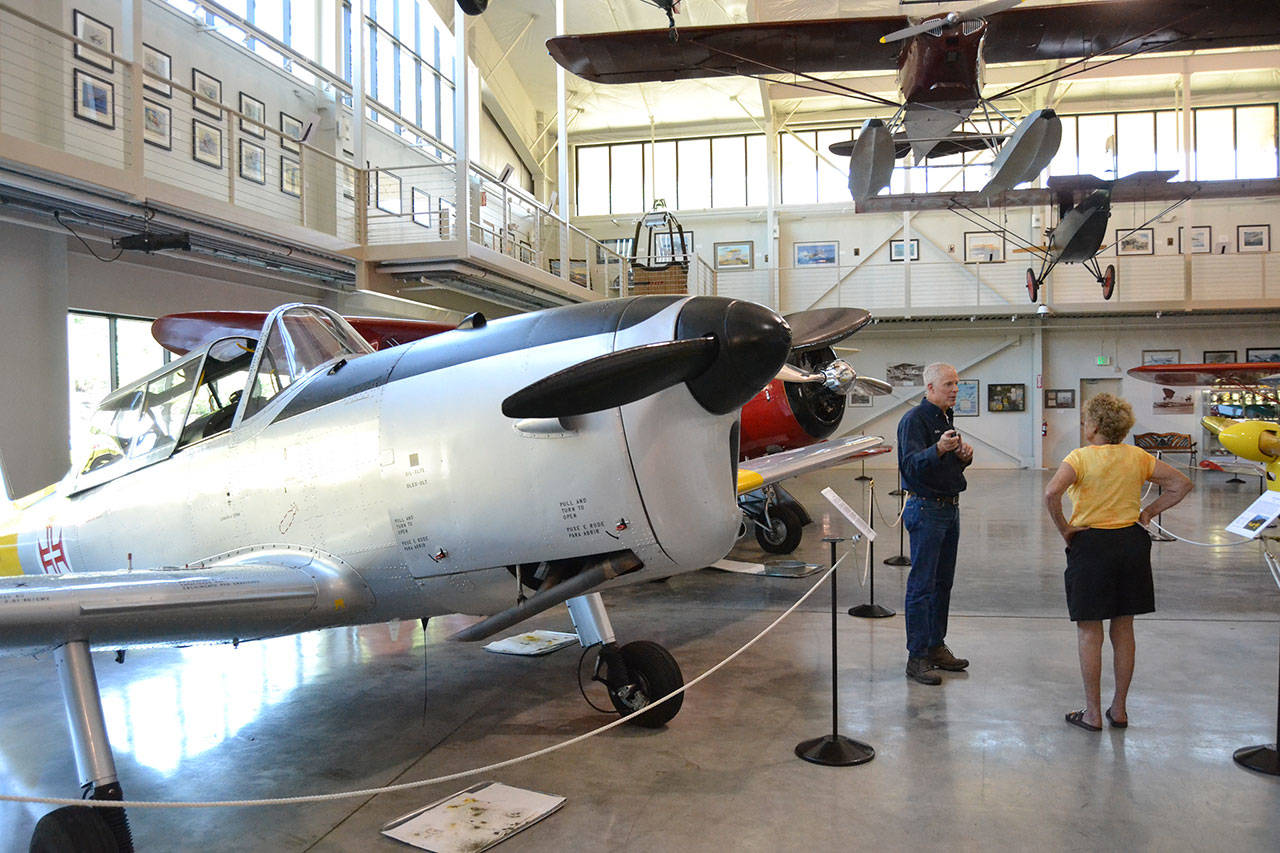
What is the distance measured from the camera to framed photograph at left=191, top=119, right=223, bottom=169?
1016 cm

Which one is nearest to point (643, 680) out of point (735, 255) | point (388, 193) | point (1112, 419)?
point (1112, 419)

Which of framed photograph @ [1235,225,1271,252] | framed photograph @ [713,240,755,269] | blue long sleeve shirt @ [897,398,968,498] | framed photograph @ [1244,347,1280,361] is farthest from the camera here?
framed photograph @ [713,240,755,269]

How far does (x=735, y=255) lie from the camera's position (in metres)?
23.2

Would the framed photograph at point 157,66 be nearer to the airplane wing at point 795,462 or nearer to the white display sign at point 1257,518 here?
the airplane wing at point 795,462

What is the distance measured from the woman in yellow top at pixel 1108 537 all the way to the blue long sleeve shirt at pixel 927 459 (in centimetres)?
66

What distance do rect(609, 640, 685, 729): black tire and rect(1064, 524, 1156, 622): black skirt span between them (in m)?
1.80

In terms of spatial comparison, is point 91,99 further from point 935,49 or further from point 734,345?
point 935,49

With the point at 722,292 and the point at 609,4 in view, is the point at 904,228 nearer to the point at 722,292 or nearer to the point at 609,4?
the point at 722,292

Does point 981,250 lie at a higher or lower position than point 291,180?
higher

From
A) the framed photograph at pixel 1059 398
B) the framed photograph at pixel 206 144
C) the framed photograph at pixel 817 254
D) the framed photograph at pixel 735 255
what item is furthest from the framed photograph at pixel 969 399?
the framed photograph at pixel 206 144

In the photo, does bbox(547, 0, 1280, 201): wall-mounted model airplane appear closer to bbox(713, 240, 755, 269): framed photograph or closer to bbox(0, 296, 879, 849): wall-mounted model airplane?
bbox(0, 296, 879, 849): wall-mounted model airplane

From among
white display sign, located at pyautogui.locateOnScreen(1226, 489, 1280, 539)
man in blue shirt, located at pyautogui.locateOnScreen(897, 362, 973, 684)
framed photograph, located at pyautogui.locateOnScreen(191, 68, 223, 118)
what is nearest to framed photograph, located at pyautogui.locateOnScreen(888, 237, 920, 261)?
framed photograph, located at pyautogui.locateOnScreen(191, 68, 223, 118)

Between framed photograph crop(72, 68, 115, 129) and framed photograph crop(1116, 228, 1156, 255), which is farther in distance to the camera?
framed photograph crop(1116, 228, 1156, 255)

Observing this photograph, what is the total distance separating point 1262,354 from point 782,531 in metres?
17.3
